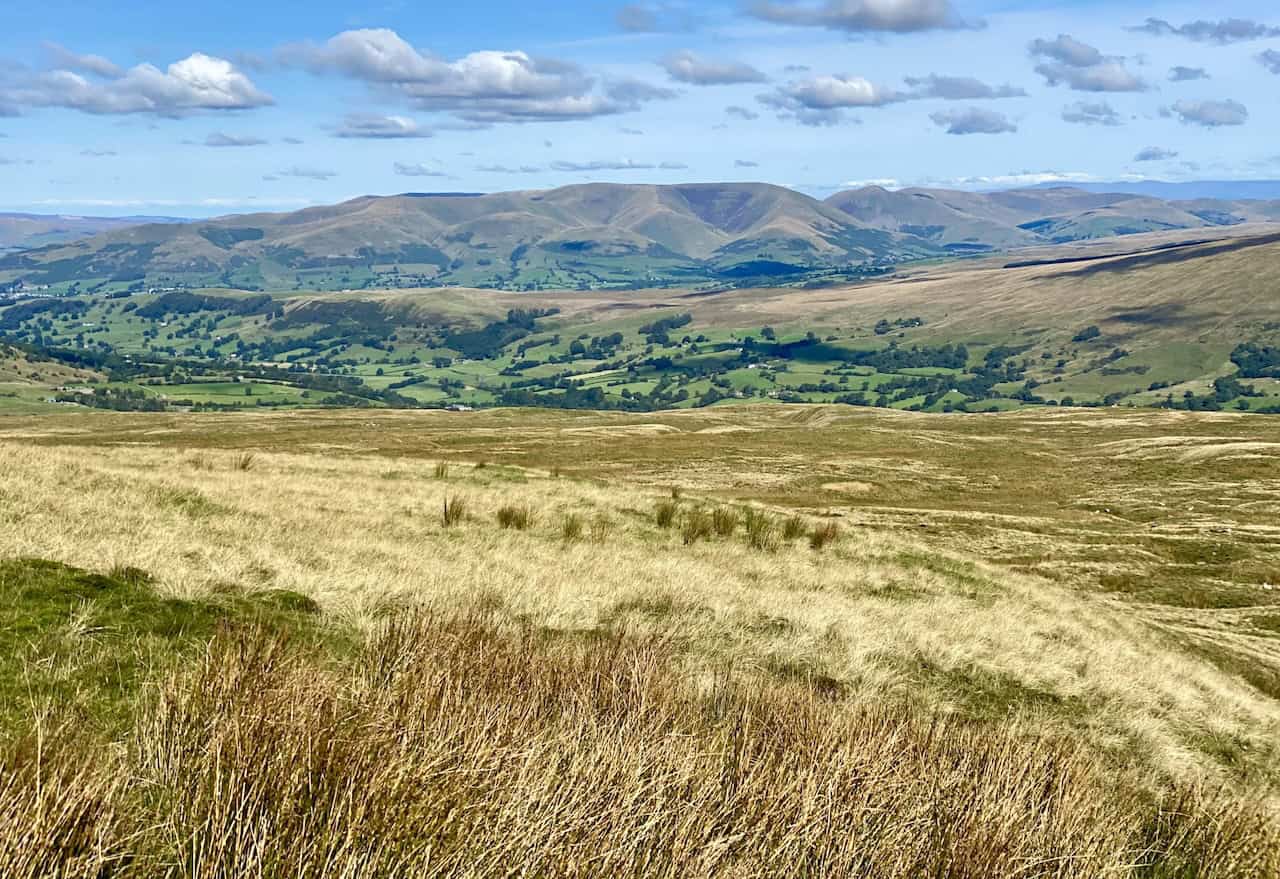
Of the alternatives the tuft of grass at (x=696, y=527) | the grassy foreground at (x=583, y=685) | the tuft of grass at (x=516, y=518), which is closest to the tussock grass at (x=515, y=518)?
the tuft of grass at (x=516, y=518)

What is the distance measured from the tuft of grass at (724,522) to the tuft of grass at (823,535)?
243 centimetres

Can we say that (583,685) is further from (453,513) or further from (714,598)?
(453,513)

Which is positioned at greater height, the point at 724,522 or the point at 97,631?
the point at 97,631

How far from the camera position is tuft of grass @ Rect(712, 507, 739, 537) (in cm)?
2609

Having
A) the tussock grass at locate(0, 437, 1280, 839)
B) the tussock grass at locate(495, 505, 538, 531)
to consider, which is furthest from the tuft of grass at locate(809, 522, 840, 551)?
the tussock grass at locate(495, 505, 538, 531)

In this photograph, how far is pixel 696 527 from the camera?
85.1 feet

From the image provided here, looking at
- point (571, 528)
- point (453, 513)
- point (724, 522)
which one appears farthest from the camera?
point (724, 522)

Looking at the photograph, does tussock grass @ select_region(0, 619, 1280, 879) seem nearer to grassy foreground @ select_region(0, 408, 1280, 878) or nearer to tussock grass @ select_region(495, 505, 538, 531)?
grassy foreground @ select_region(0, 408, 1280, 878)

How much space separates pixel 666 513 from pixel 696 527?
4.24ft

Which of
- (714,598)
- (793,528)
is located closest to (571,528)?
(714,598)

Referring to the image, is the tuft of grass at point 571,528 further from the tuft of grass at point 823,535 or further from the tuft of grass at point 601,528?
the tuft of grass at point 823,535

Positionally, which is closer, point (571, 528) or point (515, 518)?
point (515, 518)

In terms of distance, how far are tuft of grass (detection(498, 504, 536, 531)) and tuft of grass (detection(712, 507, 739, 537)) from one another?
19.2 ft

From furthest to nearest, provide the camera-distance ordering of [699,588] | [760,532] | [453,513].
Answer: [760,532]
[453,513]
[699,588]
